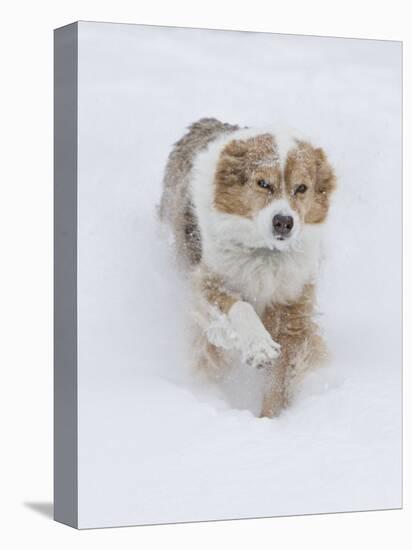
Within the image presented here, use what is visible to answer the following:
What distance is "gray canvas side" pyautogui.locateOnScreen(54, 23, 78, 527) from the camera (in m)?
7.33

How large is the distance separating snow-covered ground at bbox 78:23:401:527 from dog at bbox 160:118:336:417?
0.28 ft

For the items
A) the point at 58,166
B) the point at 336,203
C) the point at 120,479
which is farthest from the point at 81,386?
the point at 336,203

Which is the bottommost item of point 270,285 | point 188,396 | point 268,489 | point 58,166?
point 268,489

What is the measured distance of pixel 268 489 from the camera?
7.73m

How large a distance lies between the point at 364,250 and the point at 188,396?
4.00 feet

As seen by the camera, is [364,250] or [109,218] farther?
[364,250]

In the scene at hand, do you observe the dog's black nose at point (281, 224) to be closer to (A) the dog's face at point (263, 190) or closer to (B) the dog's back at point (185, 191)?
(A) the dog's face at point (263, 190)

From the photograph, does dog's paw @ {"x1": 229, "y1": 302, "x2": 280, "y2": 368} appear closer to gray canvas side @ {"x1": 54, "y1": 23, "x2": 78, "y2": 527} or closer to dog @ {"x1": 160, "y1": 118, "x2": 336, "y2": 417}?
dog @ {"x1": 160, "y1": 118, "x2": 336, "y2": 417}

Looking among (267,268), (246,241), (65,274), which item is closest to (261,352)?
(267,268)

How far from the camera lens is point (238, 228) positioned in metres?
7.58

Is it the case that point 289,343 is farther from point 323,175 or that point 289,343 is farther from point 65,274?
point 65,274

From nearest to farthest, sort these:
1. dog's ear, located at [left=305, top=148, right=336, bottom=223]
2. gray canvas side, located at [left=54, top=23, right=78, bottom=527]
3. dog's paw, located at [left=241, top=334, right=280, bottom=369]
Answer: gray canvas side, located at [left=54, top=23, right=78, bottom=527] → dog's paw, located at [left=241, top=334, right=280, bottom=369] → dog's ear, located at [left=305, top=148, right=336, bottom=223]

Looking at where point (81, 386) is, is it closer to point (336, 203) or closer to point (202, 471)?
point (202, 471)

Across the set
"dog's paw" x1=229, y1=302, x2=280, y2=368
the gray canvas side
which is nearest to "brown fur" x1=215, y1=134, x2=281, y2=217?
"dog's paw" x1=229, y1=302, x2=280, y2=368
